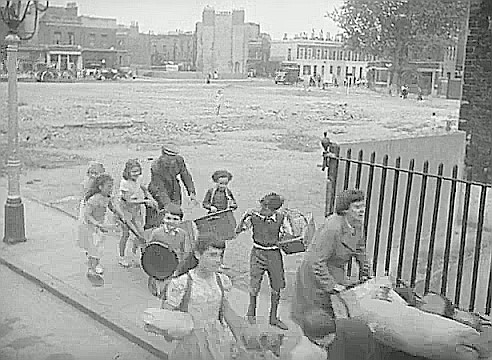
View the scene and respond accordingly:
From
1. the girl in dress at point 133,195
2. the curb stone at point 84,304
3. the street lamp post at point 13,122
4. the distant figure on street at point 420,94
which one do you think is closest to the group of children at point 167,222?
the girl in dress at point 133,195

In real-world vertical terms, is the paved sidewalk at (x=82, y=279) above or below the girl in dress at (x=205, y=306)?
below

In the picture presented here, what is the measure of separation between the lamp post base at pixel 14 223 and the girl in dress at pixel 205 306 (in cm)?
151

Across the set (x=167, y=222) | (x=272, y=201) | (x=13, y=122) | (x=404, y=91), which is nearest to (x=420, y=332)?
(x=272, y=201)

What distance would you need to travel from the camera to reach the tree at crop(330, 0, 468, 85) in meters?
2.46

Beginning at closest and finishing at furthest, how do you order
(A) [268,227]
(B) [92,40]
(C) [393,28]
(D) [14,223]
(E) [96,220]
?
(A) [268,227] < (B) [92,40] < (C) [393,28] < (E) [96,220] < (D) [14,223]

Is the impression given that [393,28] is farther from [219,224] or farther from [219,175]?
[219,224]

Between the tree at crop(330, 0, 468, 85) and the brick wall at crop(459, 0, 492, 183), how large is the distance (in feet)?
0.98

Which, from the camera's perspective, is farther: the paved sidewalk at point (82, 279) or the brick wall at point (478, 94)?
the brick wall at point (478, 94)

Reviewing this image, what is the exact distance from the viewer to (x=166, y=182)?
9.05ft

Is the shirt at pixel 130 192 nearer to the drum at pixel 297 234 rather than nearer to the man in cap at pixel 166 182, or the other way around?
the man in cap at pixel 166 182

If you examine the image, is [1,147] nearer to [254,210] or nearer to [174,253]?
[174,253]

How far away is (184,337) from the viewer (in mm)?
1821

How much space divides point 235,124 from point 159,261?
65 cm

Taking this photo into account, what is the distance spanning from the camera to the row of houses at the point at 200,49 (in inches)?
93.7
